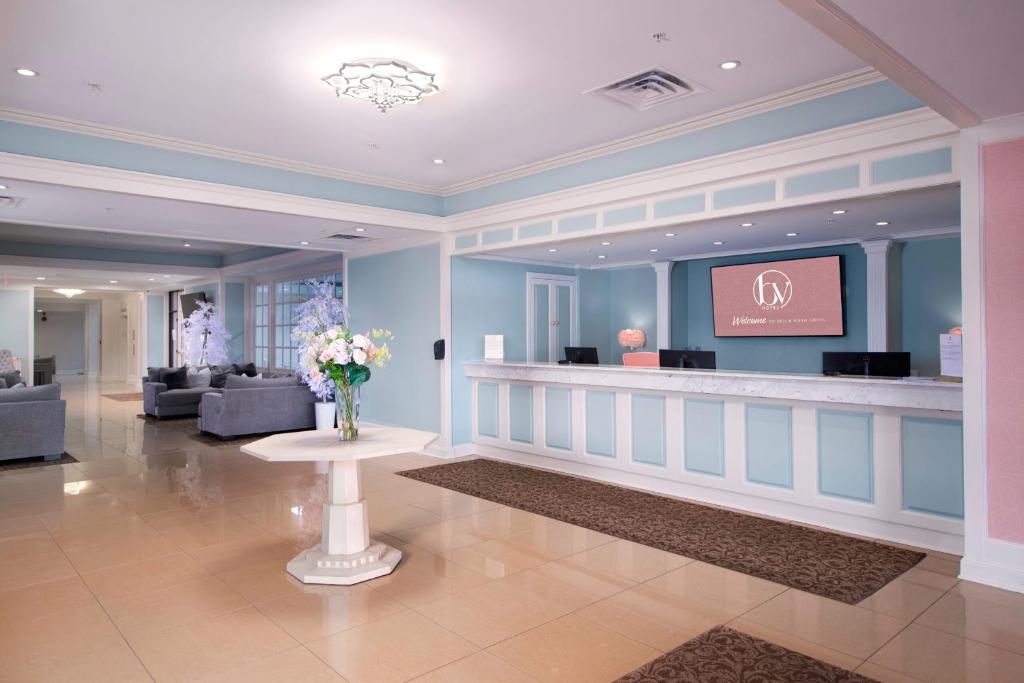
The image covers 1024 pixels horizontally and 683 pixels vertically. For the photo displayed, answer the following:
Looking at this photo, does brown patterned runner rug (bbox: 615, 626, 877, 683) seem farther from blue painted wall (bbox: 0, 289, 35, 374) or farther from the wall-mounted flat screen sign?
blue painted wall (bbox: 0, 289, 35, 374)

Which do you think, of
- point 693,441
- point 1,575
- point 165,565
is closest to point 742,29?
point 693,441

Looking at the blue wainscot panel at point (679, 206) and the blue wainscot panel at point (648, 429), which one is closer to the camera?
the blue wainscot panel at point (679, 206)

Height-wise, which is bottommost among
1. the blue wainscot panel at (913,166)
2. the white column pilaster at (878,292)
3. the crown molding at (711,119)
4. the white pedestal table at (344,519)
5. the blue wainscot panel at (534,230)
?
the white pedestal table at (344,519)

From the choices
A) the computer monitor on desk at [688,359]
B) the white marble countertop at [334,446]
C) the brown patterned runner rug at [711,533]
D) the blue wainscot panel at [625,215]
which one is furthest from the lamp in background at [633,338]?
the white marble countertop at [334,446]

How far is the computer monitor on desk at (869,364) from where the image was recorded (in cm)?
471

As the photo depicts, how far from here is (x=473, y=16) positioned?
3299 millimetres

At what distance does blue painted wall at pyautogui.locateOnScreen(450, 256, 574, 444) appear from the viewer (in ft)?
23.5

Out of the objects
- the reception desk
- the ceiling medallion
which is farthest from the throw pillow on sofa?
the ceiling medallion

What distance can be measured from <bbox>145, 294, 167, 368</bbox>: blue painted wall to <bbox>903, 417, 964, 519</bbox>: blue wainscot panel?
16.3 m

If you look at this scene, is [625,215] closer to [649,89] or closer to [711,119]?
[711,119]

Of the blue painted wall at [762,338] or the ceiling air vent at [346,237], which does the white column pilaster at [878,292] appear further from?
the ceiling air vent at [346,237]

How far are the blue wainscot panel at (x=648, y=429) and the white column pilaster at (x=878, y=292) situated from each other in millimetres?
3040

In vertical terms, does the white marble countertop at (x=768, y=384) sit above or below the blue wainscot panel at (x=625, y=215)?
below

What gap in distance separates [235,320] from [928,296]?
11631 mm
